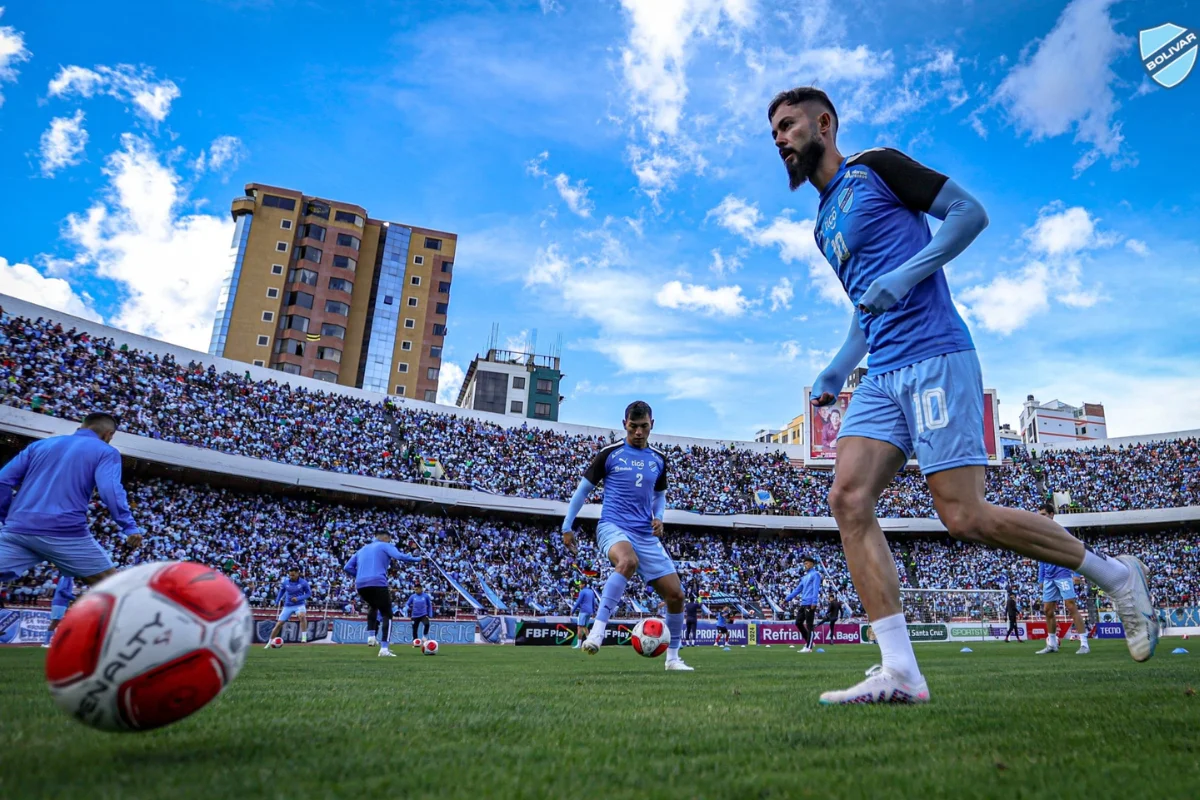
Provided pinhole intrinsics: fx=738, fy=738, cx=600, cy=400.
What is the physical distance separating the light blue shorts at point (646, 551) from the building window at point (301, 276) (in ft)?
183

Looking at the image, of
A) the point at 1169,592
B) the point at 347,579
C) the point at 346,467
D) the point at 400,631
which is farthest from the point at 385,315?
the point at 1169,592

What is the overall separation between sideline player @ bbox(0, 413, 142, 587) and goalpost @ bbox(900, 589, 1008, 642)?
28.4 meters

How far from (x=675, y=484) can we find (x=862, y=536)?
3931 cm

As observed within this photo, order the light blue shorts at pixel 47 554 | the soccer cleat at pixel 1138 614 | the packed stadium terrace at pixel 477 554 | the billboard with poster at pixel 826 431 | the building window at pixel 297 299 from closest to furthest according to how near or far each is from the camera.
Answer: the soccer cleat at pixel 1138 614 → the light blue shorts at pixel 47 554 → the packed stadium terrace at pixel 477 554 → the billboard with poster at pixel 826 431 → the building window at pixel 297 299

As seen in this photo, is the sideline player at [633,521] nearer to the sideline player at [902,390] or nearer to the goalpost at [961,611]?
the sideline player at [902,390]

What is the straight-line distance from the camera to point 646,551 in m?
8.53

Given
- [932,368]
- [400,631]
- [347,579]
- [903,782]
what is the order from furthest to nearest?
[347,579] < [400,631] < [932,368] < [903,782]

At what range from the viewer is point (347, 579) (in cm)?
2828

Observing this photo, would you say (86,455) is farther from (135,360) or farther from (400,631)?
(135,360)

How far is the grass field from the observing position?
183 centimetres

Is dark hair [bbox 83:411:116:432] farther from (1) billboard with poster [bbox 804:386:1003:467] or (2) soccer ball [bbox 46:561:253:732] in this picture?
(1) billboard with poster [bbox 804:386:1003:467]

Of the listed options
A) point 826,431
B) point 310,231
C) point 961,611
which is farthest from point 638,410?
point 310,231

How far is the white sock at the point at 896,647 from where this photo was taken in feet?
11.8

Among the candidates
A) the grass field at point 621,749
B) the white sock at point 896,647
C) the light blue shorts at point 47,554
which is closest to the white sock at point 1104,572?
the grass field at point 621,749
